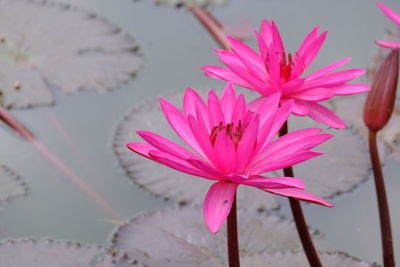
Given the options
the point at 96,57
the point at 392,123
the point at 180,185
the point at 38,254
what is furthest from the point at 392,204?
the point at 96,57

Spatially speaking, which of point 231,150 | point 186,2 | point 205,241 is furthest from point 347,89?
point 186,2

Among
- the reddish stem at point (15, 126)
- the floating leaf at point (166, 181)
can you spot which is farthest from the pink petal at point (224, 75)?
the reddish stem at point (15, 126)

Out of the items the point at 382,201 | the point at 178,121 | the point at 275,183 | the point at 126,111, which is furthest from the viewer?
the point at 126,111

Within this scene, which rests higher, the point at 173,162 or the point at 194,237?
the point at 173,162

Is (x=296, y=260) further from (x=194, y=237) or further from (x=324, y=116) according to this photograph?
(x=324, y=116)

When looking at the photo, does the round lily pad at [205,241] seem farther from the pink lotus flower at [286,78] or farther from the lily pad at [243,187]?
the pink lotus flower at [286,78]

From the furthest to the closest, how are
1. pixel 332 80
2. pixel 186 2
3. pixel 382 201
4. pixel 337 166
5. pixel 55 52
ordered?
pixel 186 2 → pixel 55 52 → pixel 337 166 → pixel 382 201 → pixel 332 80
